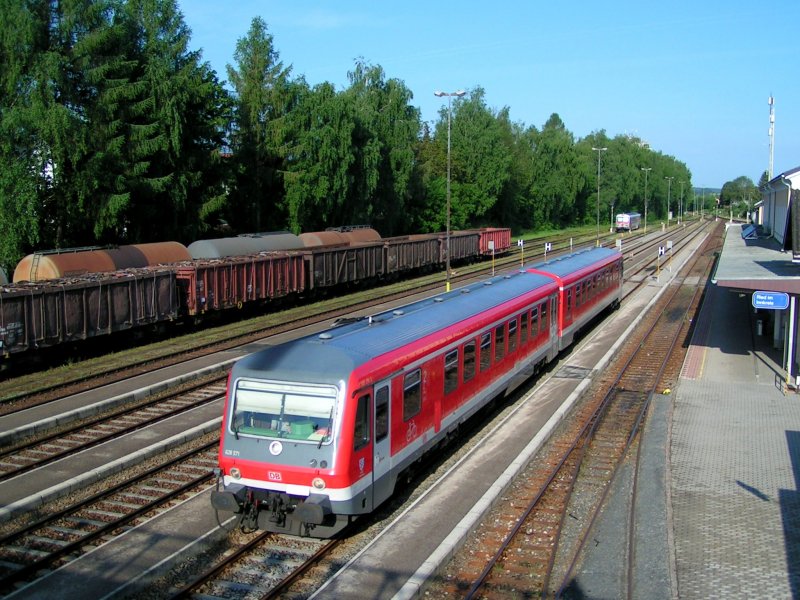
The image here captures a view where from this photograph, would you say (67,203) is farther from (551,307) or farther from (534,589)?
(534,589)

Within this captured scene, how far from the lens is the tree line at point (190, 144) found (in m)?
31.7

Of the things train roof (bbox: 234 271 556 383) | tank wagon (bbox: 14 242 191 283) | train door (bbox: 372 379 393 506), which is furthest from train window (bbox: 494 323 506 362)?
tank wagon (bbox: 14 242 191 283)

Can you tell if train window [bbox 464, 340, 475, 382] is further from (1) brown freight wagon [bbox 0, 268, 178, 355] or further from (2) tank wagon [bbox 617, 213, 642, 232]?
(2) tank wagon [bbox 617, 213, 642, 232]

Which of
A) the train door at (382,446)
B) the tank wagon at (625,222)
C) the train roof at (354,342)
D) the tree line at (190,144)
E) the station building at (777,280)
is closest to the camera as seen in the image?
the train roof at (354,342)

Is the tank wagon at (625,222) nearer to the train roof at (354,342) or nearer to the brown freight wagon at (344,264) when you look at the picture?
the brown freight wagon at (344,264)

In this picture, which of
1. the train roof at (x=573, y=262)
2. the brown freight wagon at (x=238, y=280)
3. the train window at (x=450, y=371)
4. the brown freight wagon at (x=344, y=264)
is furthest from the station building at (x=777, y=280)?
the brown freight wagon at (x=344, y=264)

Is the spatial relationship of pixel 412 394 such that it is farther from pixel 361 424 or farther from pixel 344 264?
pixel 344 264

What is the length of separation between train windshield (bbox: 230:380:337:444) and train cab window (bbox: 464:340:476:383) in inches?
171

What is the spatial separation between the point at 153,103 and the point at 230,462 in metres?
30.7

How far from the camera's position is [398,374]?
1000 centimetres

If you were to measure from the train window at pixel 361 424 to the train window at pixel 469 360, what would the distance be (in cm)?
388

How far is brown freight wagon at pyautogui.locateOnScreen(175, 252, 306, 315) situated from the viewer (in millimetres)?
25484

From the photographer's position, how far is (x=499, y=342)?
1472 centimetres

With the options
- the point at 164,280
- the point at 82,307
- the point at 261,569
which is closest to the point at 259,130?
the point at 164,280
